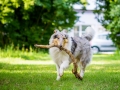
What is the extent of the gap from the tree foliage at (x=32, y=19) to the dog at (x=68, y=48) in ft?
44.4

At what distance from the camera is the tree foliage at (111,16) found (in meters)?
25.9

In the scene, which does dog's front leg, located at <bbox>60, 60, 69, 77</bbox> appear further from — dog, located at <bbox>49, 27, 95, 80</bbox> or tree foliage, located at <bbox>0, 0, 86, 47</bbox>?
tree foliage, located at <bbox>0, 0, 86, 47</bbox>

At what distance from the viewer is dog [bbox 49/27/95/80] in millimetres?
8962

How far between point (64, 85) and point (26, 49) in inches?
623

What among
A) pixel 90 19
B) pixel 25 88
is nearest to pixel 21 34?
pixel 25 88

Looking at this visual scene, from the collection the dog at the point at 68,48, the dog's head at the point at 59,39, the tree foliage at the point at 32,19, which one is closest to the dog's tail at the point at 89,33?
the dog at the point at 68,48

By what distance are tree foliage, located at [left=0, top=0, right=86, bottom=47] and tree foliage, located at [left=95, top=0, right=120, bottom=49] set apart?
2.58 meters

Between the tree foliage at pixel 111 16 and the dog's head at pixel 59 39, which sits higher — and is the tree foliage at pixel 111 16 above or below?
below

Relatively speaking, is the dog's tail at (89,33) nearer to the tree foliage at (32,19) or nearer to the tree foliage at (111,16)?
the tree foliage at (32,19)

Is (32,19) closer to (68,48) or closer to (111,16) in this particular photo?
(111,16)

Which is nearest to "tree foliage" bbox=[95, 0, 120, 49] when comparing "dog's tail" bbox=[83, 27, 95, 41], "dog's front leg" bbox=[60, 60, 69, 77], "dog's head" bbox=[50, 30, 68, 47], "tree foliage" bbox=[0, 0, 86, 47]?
"tree foliage" bbox=[0, 0, 86, 47]

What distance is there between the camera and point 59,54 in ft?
30.3

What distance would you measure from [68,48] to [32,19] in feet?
55.1

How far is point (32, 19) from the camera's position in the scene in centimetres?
2592
